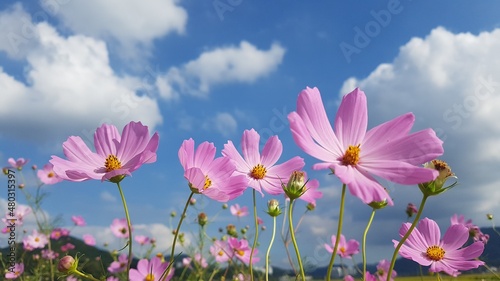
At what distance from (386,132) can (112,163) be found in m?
0.46

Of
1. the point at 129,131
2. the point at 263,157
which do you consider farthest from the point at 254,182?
the point at 129,131

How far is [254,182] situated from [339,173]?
53 cm

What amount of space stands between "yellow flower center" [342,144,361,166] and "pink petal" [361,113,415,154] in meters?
0.01

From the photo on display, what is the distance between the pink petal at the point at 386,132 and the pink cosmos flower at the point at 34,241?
12.3ft

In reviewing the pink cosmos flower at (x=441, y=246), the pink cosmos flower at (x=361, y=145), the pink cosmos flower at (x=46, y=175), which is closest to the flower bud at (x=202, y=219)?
the pink cosmos flower at (x=46, y=175)

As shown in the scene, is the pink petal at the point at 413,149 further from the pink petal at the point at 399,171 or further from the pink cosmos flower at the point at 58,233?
the pink cosmos flower at the point at 58,233

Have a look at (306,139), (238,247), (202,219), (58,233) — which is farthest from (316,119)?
(58,233)

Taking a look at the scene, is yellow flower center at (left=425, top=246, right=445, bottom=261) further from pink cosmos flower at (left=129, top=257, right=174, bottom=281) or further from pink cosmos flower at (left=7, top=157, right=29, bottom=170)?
pink cosmos flower at (left=7, top=157, right=29, bottom=170)

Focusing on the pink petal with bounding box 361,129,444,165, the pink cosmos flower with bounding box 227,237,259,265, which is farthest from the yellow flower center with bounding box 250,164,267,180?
the pink cosmos flower with bounding box 227,237,259,265

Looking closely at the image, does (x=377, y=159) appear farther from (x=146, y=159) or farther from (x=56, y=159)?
(x=56, y=159)

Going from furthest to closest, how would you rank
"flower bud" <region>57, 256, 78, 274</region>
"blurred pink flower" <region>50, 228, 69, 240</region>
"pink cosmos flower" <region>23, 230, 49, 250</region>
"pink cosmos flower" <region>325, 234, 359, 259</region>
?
1. "blurred pink flower" <region>50, 228, 69, 240</region>
2. "pink cosmos flower" <region>23, 230, 49, 250</region>
3. "pink cosmos flower" <region>325, 234, 359, 259</region>
4. "flower bud" <region>57, 256, 78, 274</region>

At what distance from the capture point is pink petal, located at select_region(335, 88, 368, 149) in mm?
638

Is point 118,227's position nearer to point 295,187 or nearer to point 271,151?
point 271,151

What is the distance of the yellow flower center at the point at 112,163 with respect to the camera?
80 cm
